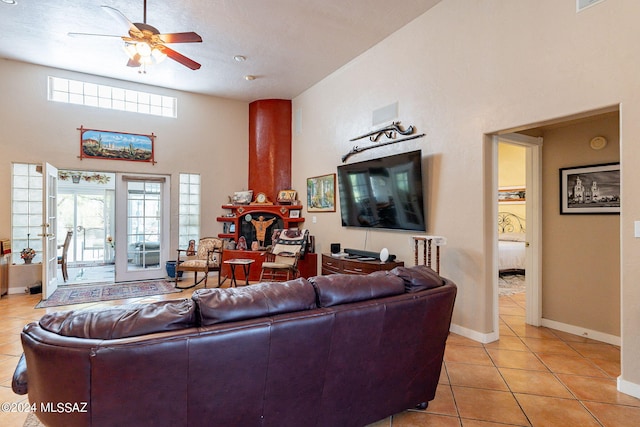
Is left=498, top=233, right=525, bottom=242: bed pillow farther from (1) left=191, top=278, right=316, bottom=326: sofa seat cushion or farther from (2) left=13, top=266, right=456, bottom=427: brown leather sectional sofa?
(1) left=191, top=278, right=316, bottom=326: sofa seat cushion

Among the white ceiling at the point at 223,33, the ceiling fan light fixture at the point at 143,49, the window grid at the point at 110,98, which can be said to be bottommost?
the ceiling fan light fixture at the point at 143,49

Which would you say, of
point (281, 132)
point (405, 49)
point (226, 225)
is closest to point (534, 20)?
point (405, 49)

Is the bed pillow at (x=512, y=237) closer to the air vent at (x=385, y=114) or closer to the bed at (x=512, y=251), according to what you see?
the bed at (x=512, y=251)

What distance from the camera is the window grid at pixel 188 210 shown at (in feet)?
22.0

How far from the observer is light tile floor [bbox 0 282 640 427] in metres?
2.12

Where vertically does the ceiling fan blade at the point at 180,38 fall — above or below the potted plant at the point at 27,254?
above

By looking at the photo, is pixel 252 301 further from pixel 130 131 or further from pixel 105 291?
pixel 130 131

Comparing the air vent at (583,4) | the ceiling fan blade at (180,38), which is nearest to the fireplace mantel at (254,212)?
the ceiling fan blade at (180,38)

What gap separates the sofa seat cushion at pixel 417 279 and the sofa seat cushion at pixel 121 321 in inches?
46.1

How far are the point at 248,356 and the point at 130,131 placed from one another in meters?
6.04

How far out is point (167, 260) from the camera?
6.59m

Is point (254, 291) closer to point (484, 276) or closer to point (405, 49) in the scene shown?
point (484, 276)

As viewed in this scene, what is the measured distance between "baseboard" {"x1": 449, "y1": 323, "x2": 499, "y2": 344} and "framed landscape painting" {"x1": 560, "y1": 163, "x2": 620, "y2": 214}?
62.6 inches

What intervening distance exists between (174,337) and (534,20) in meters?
3.56
